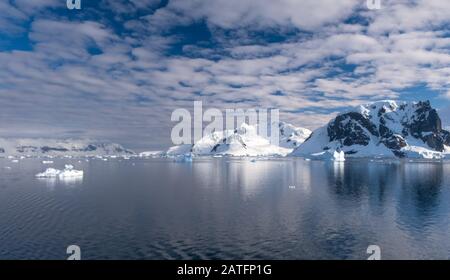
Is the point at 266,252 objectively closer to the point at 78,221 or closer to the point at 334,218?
the point at 334,218

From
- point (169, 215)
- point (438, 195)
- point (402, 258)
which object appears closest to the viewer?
point (402, 258)

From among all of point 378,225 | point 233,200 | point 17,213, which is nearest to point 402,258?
point 378,225

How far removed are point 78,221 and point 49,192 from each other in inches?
1483

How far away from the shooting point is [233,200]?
254 feet

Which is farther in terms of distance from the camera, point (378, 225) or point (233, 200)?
point (233, 200)

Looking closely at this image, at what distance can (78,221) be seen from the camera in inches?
2190

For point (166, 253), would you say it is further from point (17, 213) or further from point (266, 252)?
point (17, 213)

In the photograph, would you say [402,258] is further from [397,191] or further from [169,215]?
[397,191]
